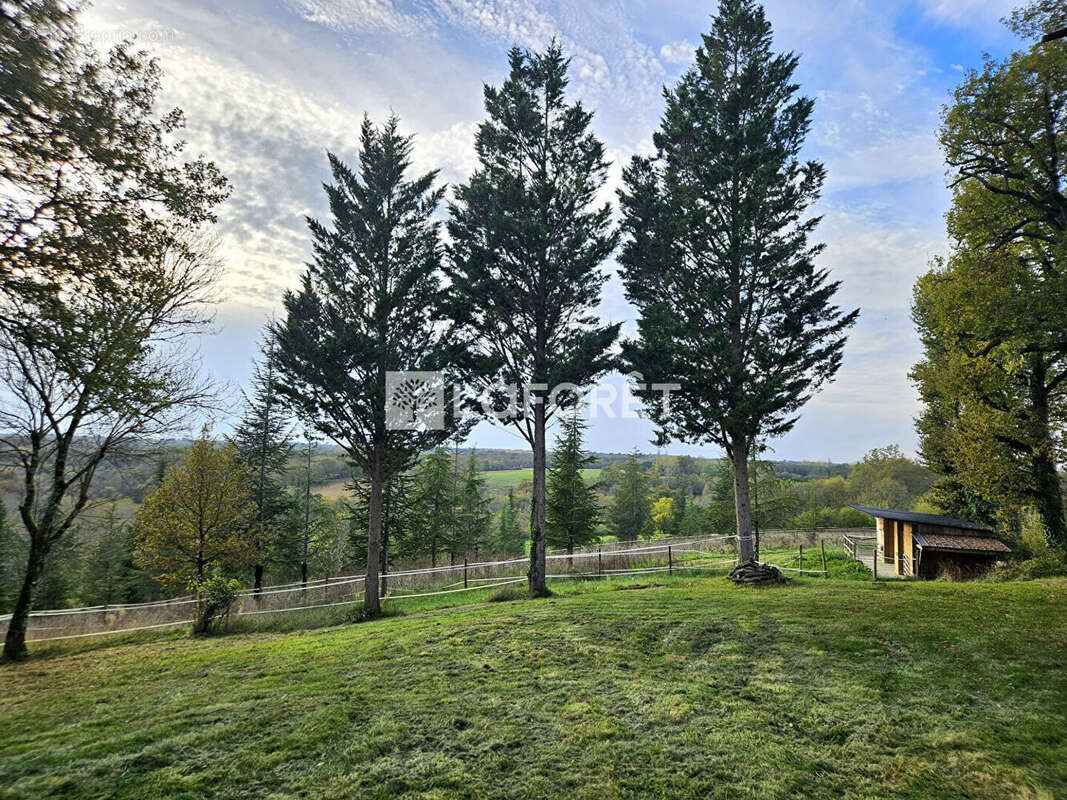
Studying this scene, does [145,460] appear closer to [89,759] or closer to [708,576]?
[89,759]

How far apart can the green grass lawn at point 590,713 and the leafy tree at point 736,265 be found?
20.5 feet

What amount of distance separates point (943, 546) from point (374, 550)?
2049cm

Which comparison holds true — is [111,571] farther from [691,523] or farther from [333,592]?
[691,523]

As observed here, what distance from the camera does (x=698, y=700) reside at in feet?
15.0

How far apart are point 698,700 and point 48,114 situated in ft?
31.3

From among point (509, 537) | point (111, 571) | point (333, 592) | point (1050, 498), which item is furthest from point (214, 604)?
point (509, 537)

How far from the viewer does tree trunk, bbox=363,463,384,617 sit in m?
12.7

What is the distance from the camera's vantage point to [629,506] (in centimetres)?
3934

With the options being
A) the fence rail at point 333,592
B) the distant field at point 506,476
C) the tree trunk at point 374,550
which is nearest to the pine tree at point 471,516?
the fence rail at point 333,592

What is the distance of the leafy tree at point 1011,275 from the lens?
9930mm

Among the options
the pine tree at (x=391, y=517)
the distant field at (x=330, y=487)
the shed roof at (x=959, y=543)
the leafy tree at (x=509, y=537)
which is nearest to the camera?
the shed roof at (x=959, y=543)

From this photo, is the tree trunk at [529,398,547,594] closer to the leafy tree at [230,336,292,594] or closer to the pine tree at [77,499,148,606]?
the leafy tree at [230,336,292,594]

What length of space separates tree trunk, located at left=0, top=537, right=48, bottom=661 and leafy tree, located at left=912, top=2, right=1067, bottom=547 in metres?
22.4

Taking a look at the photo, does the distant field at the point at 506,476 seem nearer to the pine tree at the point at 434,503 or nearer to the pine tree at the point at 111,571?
the pine tree at the point at 434,503
